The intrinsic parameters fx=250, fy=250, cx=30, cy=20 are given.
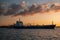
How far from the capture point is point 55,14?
25.9ft

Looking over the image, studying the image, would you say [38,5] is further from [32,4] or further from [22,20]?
[22,20]

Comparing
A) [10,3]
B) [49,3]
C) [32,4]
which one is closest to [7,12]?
[10,3]

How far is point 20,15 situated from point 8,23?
489 mm

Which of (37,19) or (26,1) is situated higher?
(26,1)

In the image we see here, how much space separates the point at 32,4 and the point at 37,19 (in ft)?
1.66

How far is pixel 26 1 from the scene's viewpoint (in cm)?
793

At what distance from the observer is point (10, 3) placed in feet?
25.9

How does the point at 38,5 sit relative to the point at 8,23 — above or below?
above

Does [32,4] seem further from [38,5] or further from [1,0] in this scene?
[1,0]

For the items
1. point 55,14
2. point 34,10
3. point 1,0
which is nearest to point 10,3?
point 1,0

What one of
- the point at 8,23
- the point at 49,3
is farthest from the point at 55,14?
the point at 8,23

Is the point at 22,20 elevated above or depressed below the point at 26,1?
below

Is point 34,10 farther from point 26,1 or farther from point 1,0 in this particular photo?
point 1,0

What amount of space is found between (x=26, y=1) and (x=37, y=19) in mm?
672
